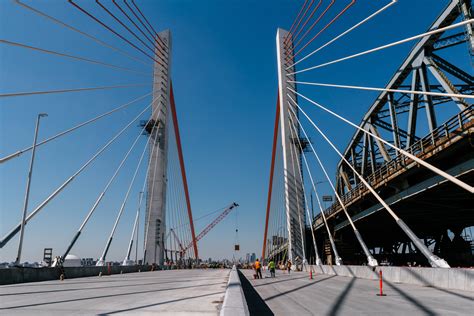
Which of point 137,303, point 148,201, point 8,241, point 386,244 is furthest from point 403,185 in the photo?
point 386,244

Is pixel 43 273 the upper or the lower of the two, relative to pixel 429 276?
upper

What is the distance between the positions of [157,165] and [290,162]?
1442 cm

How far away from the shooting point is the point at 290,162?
39250mm

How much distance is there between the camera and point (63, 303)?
9.49 metres

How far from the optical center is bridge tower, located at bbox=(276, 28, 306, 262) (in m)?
38.0

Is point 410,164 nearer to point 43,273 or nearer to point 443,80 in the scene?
point 443,80

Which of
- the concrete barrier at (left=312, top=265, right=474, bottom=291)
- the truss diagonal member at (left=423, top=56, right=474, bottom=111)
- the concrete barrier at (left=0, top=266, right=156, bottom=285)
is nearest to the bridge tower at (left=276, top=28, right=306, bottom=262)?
the concrete barrier at (left=312, top=265, right=474, bottom=291)

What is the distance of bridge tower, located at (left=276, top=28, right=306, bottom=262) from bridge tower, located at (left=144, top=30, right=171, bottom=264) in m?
12.5

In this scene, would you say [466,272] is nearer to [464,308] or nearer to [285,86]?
[464,308]

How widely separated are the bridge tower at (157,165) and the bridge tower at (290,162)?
40.9 ft

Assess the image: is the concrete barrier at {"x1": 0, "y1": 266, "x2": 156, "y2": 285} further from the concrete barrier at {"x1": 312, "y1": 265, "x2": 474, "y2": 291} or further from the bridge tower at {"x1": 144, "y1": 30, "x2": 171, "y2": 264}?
the concrete barrier at {"x1": 312, "y1": 265, "x2": 474, "y2": 291}

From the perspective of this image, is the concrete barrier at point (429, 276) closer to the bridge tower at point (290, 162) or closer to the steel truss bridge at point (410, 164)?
the steel truss bridge at point (410, 164)

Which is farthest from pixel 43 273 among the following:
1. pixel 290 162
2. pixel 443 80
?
pixel 443 80

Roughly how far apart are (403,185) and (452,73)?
25.7ft
